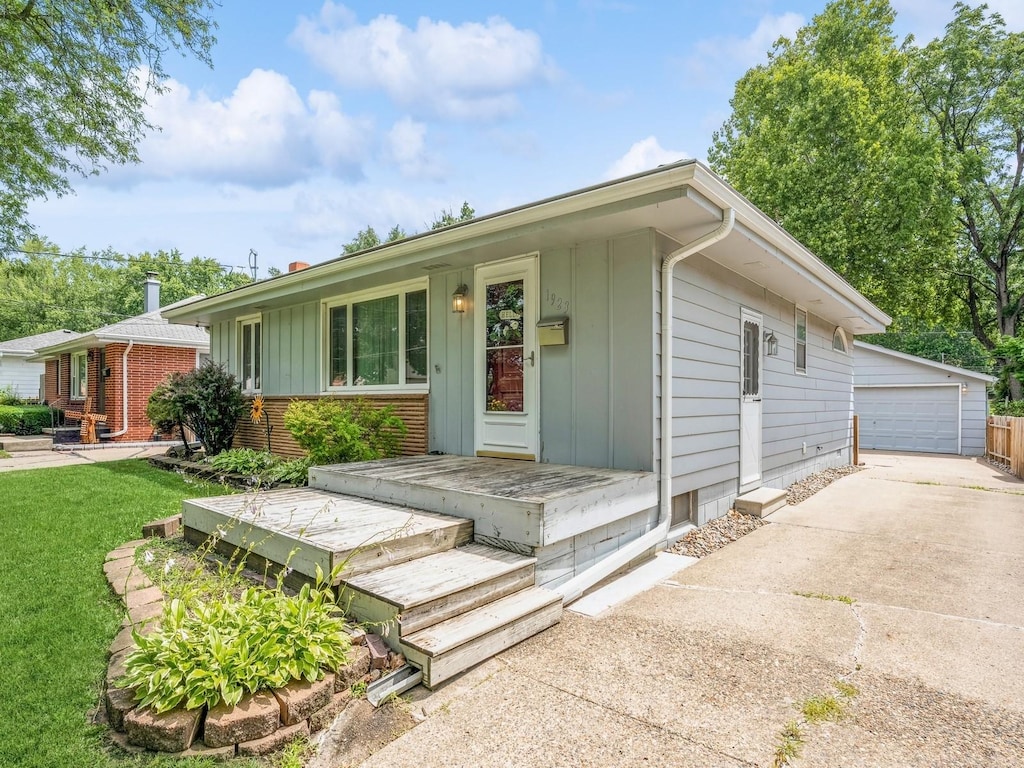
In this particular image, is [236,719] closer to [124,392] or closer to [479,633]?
[479,633]

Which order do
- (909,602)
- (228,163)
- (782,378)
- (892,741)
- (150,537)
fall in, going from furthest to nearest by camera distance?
(228,163) → (782,378) → (150,537) → (909,602) → (892,741)

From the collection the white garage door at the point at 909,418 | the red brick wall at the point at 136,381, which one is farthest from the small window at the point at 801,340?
the red brick wall at the point at 136,381

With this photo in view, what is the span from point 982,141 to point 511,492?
65.8ft

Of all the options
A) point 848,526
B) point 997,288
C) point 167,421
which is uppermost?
point 997,288

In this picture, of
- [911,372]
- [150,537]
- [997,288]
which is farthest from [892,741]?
[997,288]

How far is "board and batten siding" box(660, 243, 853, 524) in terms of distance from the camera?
15.2 feet

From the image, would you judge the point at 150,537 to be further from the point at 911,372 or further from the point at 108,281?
the point at 108,281

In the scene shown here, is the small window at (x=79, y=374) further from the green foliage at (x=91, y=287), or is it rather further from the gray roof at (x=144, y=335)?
the green foliage at (x=91, y=287)

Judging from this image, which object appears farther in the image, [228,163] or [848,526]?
[228,163]

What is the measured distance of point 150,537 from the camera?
4.13m

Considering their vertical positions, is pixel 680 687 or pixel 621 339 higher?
pixel 621 339

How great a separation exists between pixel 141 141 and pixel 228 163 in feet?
31.2

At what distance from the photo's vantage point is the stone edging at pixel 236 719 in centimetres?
180

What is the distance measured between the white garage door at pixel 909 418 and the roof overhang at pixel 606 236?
842 centimetres
